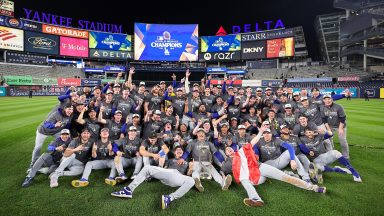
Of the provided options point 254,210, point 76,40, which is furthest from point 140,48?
point 254,210

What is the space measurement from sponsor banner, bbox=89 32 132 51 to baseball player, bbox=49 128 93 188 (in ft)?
185

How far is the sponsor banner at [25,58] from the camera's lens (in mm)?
51469

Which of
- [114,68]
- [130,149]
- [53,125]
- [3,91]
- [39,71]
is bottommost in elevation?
[130,149]

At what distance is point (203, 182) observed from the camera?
6.47 m

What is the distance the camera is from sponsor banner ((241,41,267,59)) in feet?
191

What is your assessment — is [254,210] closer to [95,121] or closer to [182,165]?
[182,165]

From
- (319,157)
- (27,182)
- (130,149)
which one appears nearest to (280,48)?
(319,157)

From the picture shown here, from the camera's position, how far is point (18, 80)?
45156 mm

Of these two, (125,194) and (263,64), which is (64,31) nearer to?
(263,64)

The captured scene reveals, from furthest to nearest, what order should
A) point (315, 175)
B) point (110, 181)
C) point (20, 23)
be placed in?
point (20, 23) → point (315, 175) → point (110, 181)

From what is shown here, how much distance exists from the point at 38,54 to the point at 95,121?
57.8 metres

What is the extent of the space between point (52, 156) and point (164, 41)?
52882mm

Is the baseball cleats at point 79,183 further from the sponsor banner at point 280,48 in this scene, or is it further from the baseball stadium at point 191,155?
the sponsor banner at point 280,48

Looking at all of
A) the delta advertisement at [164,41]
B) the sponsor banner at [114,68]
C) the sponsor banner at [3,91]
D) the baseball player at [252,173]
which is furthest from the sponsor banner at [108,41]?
the baseball player at [252,173]
